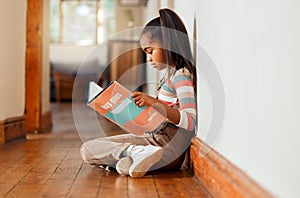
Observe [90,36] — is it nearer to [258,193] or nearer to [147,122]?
[147,122]

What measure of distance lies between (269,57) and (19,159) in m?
1.47

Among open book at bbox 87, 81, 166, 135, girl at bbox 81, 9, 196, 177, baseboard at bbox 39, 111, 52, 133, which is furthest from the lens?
baseboard at bbox 39, 111, 52, 133

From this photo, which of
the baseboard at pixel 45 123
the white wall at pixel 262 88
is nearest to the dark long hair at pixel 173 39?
the white wall at pixel 262 88

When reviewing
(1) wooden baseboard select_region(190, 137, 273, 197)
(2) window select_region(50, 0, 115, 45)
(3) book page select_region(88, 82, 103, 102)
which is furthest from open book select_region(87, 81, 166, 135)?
(2) window select_region(50, 0, 115, 45)

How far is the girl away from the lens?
184 cm

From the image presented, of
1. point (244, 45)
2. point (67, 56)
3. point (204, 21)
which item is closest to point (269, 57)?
point (244, 45)

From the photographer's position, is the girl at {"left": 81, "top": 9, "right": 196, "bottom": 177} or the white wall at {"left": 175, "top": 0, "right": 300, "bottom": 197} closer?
the white wall at {"left": 175, "top": 0, "right": 300, "bottom": 197}

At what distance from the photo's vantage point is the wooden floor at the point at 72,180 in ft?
4.98

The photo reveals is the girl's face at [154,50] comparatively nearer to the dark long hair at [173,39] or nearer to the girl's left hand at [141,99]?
the dark long hair at [173,39]

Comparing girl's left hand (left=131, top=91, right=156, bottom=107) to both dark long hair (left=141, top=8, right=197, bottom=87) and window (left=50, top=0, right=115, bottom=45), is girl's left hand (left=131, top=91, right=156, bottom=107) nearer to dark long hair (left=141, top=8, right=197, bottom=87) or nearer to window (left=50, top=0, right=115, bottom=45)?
dark long hair (left=141, top=8, right=197, bottom=87)

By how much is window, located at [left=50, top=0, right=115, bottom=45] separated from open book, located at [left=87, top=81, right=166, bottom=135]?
703 centimetres

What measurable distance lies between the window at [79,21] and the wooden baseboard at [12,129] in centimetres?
578

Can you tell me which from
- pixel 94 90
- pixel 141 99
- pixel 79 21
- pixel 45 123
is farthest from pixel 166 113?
pixel 79 21

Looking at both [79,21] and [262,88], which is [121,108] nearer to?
[262,88]
